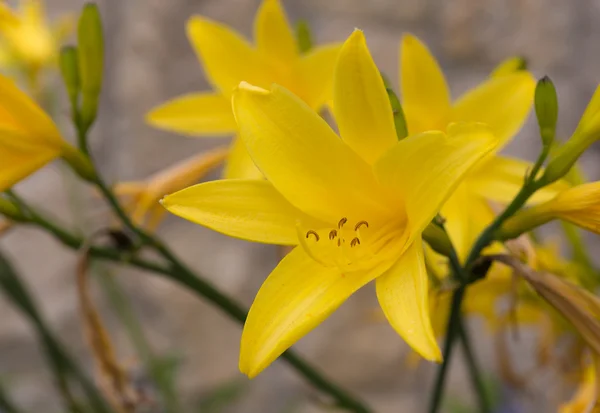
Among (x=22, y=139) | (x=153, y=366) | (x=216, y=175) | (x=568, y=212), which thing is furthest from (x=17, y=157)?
(x=216, y=175)

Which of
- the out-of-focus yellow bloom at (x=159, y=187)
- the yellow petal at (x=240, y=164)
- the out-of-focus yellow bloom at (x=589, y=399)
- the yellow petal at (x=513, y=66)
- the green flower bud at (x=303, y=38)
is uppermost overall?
the green flower bud at (x=303, y=38)

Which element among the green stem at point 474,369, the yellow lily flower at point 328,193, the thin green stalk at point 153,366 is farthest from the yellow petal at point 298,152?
the thin green stalk at point 153,366

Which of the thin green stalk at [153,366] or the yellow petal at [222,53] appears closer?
the yellow petal at [222,53]

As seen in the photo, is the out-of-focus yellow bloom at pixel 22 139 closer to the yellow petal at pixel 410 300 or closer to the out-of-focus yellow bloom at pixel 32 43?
the yellow petal at pixel 410 300

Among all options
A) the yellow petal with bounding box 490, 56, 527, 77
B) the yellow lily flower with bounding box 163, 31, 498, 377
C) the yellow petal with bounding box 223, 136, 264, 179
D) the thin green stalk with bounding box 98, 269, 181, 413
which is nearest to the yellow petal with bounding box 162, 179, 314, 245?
the yellow lily flower with bounding box 163, 31, 498, 377

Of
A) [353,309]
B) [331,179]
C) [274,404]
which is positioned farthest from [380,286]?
[274,404]

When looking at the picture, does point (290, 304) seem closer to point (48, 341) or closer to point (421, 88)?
point (421, 88)

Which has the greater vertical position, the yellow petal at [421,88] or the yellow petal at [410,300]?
the yellow petal at [421,88]

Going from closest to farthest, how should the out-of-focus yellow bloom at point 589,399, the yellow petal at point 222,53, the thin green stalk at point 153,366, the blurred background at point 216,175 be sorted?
the out-of-focus yellow bloom at point 589,399, the yellow petal at point 222,53, the thin green stalk at point 153,366, the blurred background at point 216,175
